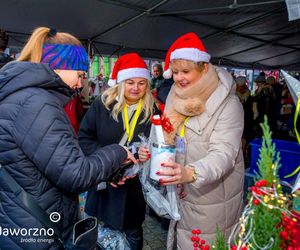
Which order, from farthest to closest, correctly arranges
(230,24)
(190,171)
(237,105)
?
(230,24) < (237,105) < (190,171)

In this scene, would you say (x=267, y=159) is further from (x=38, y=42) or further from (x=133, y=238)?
(x=133, y=238)

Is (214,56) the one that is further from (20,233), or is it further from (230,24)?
(20,233)

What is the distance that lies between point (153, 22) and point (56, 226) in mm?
4743

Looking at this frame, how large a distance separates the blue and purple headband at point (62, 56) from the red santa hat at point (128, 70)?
95cm

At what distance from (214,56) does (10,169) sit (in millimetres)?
8226

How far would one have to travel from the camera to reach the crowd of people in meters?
1.09

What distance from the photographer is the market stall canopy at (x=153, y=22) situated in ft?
14.4

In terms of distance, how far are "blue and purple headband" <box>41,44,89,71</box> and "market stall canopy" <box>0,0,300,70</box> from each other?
327 centimetres

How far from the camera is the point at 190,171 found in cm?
122

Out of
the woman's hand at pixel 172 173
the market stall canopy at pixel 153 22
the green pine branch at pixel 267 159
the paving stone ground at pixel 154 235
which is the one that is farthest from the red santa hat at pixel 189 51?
the market stall canopy at pixel 153 22

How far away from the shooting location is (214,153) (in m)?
1.34

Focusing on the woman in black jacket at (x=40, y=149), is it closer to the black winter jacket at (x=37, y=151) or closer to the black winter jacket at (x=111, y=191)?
the black winter jacket at (x=37, y=151)

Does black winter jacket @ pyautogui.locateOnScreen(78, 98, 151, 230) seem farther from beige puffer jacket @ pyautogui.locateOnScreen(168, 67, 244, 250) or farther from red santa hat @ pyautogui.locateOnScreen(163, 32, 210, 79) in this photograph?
red santa hat @ pyautogui.locateOnScreen(163, 32, 210, 79)

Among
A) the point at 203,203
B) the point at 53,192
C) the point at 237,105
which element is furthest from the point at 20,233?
the point at 237,105
